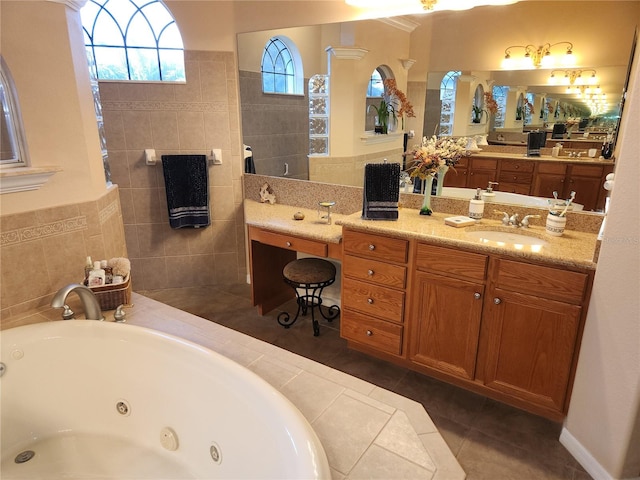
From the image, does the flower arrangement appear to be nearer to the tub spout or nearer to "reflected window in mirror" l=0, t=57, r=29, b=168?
the tub spout

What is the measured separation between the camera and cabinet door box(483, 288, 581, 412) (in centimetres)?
188

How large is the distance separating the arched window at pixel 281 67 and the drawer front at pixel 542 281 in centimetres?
200

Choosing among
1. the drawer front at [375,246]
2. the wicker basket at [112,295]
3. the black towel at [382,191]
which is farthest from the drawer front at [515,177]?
the wicker basket at [112,295]

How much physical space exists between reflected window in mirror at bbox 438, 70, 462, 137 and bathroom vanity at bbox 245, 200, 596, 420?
538 mm

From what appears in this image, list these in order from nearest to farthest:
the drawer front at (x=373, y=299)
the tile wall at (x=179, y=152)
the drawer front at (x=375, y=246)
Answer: the drawer front at (x=375, y=246) → the drawer front at (x=373, y=299) → the tile wall at (x=179, y=152)

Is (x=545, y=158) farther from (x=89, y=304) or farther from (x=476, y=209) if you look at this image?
(x=89, y=304)

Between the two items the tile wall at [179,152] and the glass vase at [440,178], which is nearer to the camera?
the glass vase at [440,178]

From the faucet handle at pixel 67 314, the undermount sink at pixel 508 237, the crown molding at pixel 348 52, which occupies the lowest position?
the faucet handle at pixel 67 314

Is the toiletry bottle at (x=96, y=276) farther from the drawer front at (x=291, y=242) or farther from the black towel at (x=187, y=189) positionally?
the black towel at (x=187, y=189)

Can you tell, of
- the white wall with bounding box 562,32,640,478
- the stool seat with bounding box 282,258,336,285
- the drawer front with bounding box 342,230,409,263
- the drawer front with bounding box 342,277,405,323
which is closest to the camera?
the white wall with bounding box 562,32,640,478

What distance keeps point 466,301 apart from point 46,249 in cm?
214

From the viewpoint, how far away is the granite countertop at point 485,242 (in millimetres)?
1833

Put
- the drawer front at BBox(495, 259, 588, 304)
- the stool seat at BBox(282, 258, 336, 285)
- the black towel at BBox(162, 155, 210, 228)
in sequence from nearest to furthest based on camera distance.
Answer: the drawer front at BBox(495, 259, 588, 304) → the stool seat at BBox(282, 258, 336, 285) → the black towel at BBox(162, 155, 210, 228)

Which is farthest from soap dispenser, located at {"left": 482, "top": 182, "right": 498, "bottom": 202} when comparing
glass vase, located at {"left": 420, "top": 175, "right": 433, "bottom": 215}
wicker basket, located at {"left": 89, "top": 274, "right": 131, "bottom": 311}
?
wicker basket, located at {"left": 89, "top": 274, "right": 131, "bottom": 311}
